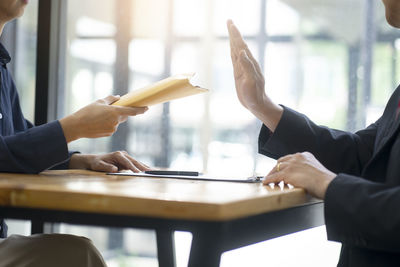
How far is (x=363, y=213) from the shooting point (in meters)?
0.85

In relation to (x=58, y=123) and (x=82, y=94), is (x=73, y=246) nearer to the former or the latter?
(x=58, y=123)

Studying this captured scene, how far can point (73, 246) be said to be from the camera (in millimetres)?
1106

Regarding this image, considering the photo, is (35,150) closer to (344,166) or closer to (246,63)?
(246,63)

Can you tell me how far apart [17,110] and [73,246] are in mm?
727

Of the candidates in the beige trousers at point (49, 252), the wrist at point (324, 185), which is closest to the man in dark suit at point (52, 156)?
the beige trousers at point (49, 252)

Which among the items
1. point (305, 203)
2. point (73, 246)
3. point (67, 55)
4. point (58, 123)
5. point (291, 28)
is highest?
point (291, 28)

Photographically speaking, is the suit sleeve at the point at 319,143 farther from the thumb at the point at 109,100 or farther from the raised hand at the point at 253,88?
the thumb at the point at 109,100

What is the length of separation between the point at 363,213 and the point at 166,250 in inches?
32.4

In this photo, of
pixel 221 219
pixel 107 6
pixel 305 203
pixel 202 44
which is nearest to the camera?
pixel 221 219

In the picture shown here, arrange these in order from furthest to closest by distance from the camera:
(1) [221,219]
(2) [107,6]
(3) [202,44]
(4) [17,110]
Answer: (2) [107,6] < (3) [202,44] < (4) [17,110] < (1) [221,219]

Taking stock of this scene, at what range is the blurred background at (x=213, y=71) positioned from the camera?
200cm

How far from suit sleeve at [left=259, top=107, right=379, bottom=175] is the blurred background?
21.8 inches

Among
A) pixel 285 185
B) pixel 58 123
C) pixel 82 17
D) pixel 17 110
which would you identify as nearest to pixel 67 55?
pixel 82 17

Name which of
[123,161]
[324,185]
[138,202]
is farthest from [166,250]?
[138,202]
